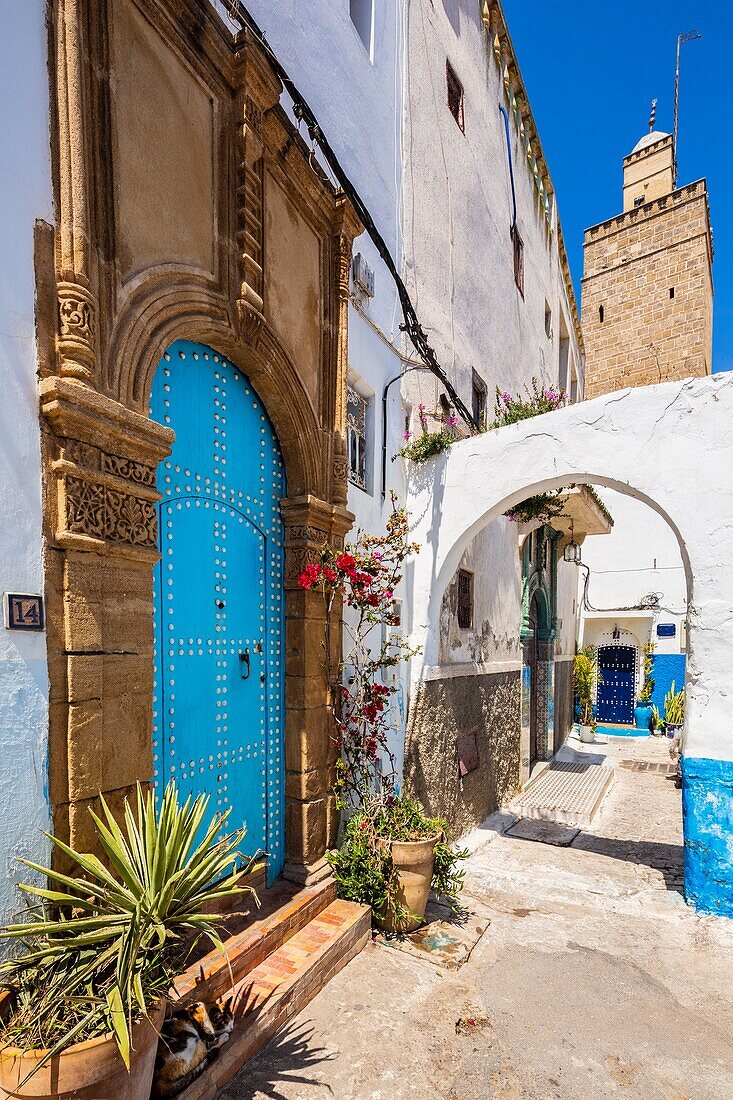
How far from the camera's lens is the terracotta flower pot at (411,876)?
153 inches

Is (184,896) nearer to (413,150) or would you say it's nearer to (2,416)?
(2,416)

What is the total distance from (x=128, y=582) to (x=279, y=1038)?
2142 mm

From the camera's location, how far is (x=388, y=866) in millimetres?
3936

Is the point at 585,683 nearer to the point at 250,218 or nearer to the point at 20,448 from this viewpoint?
the point at 250,218

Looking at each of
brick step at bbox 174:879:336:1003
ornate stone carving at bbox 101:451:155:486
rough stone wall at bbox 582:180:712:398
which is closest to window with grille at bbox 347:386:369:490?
ornate stone carving at bbox 101:451:155:486

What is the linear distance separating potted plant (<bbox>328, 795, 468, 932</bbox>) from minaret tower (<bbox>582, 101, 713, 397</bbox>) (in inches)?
679

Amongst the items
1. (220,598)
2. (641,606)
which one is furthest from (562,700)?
(220,598)

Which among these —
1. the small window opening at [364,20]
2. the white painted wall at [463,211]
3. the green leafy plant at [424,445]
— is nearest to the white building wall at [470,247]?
the white painted wall at [463,211]

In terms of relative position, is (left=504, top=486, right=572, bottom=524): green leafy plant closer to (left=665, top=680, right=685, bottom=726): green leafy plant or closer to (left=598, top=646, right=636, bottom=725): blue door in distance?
(left=665, top=680, right=685, bottom=726): green leafy plant

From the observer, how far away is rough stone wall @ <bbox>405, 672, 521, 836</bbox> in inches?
219

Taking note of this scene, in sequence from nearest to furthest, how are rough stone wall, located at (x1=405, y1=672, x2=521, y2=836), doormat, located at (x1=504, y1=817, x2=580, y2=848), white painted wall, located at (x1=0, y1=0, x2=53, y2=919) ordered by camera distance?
1. white painted wall, located at (x1=0, y1=0, x2=53, y2=919)
2. rough stone wall, located at (x1=405, y1=672, x2=521, y2=836)
3. doormat, located at (x1=504, y1=817, x2=580, y2=848)

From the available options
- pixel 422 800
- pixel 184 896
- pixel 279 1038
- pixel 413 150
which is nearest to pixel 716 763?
pixel 422 800

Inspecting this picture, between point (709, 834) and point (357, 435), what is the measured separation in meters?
3.88

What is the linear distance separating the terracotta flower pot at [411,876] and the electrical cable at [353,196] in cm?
414
